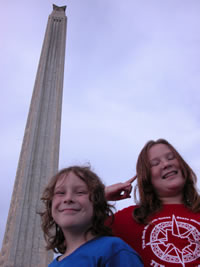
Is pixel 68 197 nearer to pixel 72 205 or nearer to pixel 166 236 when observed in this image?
pixel 72 205

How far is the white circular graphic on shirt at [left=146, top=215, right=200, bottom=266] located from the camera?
1373 millimetres

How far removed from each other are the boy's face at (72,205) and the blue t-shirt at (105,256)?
0.42 feet

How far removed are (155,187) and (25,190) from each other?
5.95 meters

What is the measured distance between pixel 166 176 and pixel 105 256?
2.30ft

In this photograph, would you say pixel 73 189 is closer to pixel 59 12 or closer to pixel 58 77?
pixel 58 77

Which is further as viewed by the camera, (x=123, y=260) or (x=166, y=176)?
(x=166, y=176)

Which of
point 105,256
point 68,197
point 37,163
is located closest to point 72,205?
point 68,197

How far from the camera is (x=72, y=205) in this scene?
134 centimetres

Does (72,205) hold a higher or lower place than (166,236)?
higher

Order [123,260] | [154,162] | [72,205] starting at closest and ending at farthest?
[123,260] → [72,205] → [154,162]

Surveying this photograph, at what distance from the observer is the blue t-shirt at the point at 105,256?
43.5 inches

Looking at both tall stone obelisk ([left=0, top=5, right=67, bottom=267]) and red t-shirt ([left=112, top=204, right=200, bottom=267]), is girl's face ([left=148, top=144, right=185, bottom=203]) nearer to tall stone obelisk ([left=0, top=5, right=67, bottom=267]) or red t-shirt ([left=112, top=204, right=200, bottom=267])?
red t-shirt ([left=112, top=204, right=200, bottom=267])

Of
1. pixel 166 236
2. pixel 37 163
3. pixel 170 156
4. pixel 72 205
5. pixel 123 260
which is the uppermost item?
pixel 37 163

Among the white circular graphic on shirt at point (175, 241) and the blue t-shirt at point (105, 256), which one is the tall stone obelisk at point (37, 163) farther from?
the blue t-shirt at point (105, 256)
